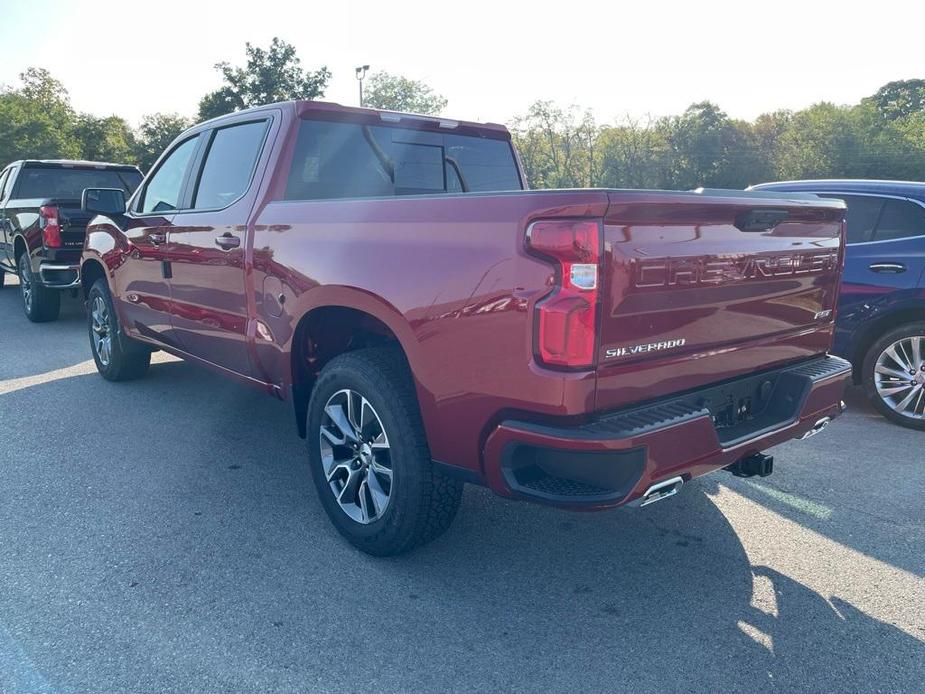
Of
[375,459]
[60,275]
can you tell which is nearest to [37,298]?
[60,275]

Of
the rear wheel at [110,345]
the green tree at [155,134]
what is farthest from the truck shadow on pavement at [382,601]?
the green tree at [155,134]

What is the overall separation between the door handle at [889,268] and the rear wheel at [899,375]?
38 cm

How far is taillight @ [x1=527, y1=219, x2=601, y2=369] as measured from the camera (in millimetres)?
2275

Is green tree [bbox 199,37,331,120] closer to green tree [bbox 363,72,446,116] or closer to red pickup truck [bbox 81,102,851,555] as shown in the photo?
green tree [bbox 363,72,446,116]

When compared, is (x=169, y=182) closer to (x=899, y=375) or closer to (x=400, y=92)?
(x=899, y=375)

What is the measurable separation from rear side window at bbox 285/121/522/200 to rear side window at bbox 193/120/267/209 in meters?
0.31

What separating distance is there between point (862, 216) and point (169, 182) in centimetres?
497

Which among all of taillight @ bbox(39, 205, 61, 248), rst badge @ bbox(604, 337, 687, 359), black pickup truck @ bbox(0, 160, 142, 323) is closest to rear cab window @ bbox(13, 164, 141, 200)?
black pickup truck @ bbox(0, 160, 142, 323)

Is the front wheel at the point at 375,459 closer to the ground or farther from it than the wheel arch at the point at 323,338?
closer to the ground

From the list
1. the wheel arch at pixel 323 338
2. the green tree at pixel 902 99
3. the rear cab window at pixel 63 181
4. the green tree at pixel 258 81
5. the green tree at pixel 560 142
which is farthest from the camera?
the green tree at pixel 902 99

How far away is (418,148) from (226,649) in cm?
297

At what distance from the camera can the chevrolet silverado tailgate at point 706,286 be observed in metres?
2.36

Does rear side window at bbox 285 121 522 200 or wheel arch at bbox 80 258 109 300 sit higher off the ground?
rear side window at bbox 285 121 522 200

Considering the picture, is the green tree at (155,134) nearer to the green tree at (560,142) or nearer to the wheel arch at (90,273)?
the green tree at (560,142)
